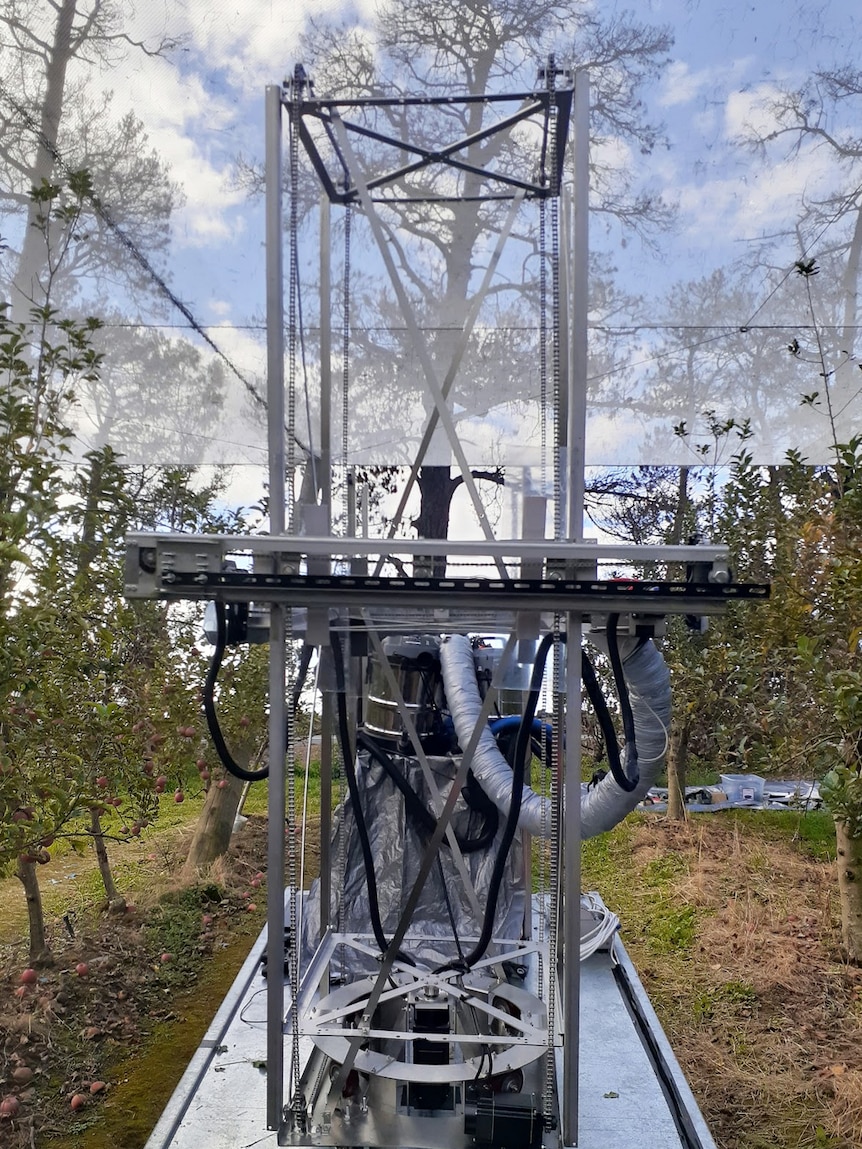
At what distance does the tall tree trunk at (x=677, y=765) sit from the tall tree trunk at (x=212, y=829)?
2774 mm

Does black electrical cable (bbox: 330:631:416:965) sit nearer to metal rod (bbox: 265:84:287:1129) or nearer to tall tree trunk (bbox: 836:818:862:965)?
metal rod (bbox: 265:84:287:1129)

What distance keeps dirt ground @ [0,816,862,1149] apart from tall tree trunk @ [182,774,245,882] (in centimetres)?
13

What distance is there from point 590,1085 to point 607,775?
0.90m

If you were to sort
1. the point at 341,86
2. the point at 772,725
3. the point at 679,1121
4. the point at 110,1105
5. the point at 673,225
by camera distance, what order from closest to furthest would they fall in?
the point at 679,1121
the point at 110,1105
the point at 341,86
the point at 673,225
the point at 772,725

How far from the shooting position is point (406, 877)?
268cm

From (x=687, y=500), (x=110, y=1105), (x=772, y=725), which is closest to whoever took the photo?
(x=110, y=1105)

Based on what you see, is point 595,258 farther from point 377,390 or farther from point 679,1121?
point 679,1121

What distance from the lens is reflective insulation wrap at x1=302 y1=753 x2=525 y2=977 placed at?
104 inches

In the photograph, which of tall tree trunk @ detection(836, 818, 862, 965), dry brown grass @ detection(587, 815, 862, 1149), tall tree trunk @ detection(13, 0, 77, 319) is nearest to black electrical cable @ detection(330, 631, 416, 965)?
dry brown grass @ detection(587, 815, 862, 1149)

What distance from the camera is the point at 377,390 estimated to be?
113 inches

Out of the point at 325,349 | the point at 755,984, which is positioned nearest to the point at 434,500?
the point at 325,349

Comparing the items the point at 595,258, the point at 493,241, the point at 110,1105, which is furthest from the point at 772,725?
the point at 110,1105

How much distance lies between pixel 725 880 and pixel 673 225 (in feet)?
11.4

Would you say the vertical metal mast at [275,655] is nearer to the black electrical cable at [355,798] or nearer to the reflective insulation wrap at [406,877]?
the black electrical cable at [355,798]
